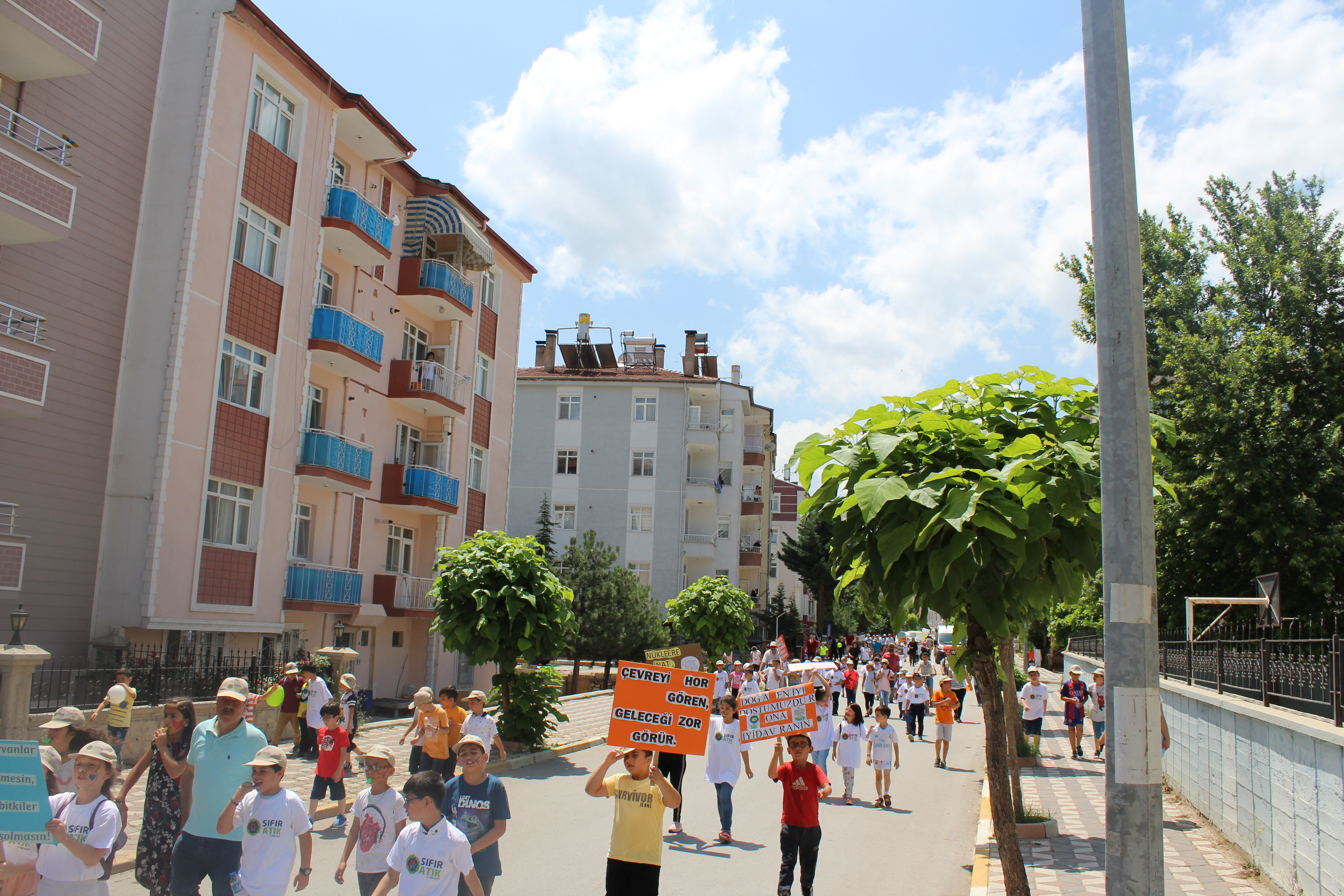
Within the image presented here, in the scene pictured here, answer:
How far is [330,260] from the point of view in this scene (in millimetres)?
24391

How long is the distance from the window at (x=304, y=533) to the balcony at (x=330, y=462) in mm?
669

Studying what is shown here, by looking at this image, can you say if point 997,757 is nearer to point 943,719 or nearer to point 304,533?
point 943,719

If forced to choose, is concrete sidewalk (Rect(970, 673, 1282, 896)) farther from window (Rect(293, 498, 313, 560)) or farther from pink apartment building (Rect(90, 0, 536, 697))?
window (Rect(293, 498, 313, 560))

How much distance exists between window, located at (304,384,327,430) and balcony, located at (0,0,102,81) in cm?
876

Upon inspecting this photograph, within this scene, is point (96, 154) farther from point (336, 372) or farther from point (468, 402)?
point (468, 402)

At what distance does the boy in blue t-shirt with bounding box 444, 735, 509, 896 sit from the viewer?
22.5 ft

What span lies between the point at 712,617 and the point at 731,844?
23006 millimetres

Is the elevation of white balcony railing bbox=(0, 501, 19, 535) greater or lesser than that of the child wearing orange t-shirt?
greater

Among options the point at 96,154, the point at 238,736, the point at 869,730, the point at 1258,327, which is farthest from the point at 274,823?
the point at 1258,327

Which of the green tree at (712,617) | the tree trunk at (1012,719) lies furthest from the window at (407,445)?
the tree trunk at (1012,719)

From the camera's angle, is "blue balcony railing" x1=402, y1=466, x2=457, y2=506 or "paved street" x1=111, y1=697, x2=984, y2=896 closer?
"paved street" x1=111, y1=697, x2=984, y2=896

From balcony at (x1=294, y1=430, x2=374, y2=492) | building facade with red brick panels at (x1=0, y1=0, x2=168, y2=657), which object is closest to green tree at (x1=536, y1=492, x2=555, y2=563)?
balcony at (x1=294, y1=430, x2=374, y2=492)

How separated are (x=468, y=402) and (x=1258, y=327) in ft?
77.4

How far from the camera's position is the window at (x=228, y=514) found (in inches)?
776
